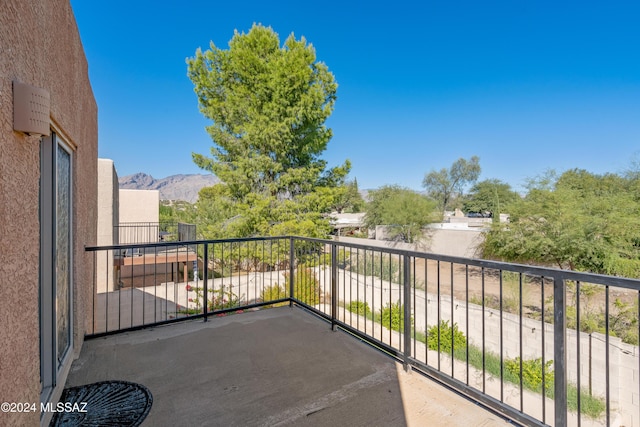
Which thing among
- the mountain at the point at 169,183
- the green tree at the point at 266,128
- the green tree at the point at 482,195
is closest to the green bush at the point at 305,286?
the green tree at the point at 266,128

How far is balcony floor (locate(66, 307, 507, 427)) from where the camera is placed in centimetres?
194

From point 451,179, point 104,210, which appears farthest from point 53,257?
point 451,179

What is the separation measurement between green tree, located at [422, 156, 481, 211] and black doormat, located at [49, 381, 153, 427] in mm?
44095

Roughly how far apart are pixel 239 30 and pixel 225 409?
13.5 meters

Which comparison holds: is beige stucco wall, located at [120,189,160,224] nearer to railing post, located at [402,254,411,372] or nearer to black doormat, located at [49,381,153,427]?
black doormat, located at [49,381,153,427]

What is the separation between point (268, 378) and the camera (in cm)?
239

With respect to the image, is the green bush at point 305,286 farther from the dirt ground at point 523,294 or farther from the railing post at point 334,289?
the dirt ground at point 523,294

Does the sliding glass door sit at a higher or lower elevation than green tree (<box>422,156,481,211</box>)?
lower

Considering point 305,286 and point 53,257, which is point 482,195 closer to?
point 305,286

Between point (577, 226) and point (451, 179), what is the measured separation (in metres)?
33.7

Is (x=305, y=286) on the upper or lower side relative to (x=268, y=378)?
upper

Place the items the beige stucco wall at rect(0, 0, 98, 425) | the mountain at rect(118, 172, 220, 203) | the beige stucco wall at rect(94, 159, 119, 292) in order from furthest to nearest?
the mountain at rect(118, 172, 220, 203), the beige stucco wall at rect(94, 159, 119, 292), the beige stucco wall at rect(0, 0, 98, 425)

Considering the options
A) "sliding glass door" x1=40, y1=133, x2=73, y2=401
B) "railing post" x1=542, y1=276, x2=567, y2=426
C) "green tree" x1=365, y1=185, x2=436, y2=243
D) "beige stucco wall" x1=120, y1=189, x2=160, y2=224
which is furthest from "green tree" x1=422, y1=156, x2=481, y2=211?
"sliding glass door" x1=40, y1=133, x2=73, y2=401

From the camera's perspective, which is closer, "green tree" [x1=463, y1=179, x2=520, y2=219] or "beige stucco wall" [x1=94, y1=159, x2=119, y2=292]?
"beige stucco wall" [x1=94, y1=159, x2=119, y2=292]
